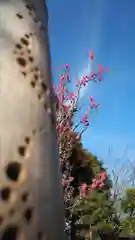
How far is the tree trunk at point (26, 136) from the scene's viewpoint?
0.40 meters

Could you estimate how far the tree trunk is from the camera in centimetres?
40

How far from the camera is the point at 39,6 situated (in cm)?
57

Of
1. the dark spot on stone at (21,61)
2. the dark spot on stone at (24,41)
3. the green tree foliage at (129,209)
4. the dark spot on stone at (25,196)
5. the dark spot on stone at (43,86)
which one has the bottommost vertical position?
the dark spot on stone at (25,196)

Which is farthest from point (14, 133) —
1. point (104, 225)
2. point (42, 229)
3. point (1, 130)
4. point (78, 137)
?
point (104, 225)

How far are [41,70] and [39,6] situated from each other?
13 cm

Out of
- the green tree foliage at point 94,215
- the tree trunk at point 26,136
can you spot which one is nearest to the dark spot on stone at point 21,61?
the tree trunk at point 26,136

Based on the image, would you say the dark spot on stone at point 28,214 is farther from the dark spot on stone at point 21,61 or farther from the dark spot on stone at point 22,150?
the dark spot on stone at point 21,61

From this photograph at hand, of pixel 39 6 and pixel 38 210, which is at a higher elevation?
pixel 39 6

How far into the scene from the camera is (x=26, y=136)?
0.44m

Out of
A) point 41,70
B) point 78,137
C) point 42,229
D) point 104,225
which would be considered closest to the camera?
point 42,229

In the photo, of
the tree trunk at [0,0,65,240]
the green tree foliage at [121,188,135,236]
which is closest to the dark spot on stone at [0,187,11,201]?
the tree trunk at [0,0,65,240]

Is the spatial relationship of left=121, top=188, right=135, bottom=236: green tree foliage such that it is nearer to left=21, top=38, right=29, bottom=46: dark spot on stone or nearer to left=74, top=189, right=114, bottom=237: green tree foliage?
left=74, top=189, right=114, bottom=237: green tree foliage

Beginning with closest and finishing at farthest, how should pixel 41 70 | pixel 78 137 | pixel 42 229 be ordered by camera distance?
pixel 42 229 < pixel 41 70 < pixel 78 137

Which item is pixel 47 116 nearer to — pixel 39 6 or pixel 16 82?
pixel 16 82
